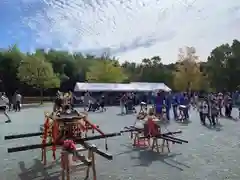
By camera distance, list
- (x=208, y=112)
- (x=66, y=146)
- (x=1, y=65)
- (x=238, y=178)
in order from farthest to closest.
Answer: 1. (x=1, y=65)
2. (x=208, y=112)
3. (x=238, y=178)
4. (x=66, y=146)

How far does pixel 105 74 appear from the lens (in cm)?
5788

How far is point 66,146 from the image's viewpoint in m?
5.59

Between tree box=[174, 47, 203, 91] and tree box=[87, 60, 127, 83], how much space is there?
464 inches

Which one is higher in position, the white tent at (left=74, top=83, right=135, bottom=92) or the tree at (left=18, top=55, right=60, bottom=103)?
the tree at (left=18, top=55, right=60, bottom=103)

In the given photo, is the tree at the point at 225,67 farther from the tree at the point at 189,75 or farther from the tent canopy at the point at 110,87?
the tent canopy at the point at 110,87

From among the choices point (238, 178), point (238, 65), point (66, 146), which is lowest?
point (238, 178)

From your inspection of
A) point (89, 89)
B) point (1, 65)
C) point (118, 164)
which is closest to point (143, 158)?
point (118, 164)

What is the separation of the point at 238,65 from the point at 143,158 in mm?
51678

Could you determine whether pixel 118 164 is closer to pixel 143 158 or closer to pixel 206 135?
pixel 143 158

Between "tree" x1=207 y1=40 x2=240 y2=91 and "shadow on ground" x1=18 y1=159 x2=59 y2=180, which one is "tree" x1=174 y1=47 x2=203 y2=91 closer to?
"tree" x1=207 y1=40 x2=240 y2=91

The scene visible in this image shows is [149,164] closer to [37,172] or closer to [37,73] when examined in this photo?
[37,172]

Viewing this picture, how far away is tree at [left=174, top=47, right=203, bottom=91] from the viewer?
5581 centimetres

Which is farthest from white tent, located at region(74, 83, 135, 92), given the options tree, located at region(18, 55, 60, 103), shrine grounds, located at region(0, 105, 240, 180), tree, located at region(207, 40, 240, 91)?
shrine grounds, located at region(0, 105, 240, 180)

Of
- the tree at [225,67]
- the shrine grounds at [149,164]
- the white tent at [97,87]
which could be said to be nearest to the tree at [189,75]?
the tree at [225,67]
